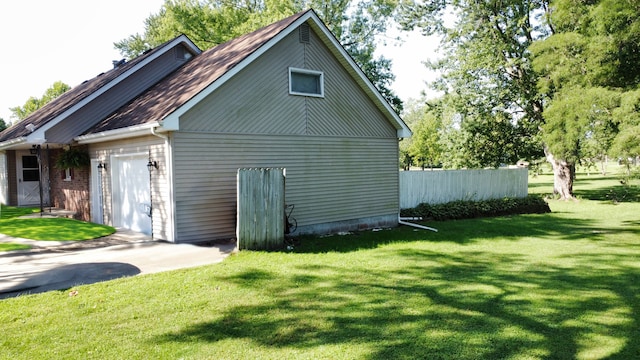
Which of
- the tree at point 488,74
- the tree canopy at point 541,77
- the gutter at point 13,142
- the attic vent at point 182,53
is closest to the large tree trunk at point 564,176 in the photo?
the tree canopy at point 541,77

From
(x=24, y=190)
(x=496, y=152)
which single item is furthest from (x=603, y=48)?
(x=24, y=190)

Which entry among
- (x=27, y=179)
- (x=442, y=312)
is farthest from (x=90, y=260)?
(x=27, y=179)

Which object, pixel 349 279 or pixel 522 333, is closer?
pixel 522 333

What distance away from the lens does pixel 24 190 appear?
60.5 ft

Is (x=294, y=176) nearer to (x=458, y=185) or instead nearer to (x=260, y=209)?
(x=260, y=209)

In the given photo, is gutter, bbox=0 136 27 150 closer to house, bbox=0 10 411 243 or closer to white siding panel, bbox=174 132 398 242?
house, bbox=0 10 411 243

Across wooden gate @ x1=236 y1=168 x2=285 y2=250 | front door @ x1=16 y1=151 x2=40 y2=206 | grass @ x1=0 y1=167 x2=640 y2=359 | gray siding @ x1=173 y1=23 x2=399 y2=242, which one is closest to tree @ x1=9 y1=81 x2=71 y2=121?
front door @ x1=16 y1=151 x2=40 y2=206

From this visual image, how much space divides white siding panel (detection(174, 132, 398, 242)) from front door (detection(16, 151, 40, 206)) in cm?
1302

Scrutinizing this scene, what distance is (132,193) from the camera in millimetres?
11383

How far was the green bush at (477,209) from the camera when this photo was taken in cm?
1566

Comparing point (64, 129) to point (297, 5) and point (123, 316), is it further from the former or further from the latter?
point (297, 5)

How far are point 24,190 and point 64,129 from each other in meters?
8.16

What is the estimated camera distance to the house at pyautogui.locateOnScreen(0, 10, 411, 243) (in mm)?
9781

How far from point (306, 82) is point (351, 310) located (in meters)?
7.80
